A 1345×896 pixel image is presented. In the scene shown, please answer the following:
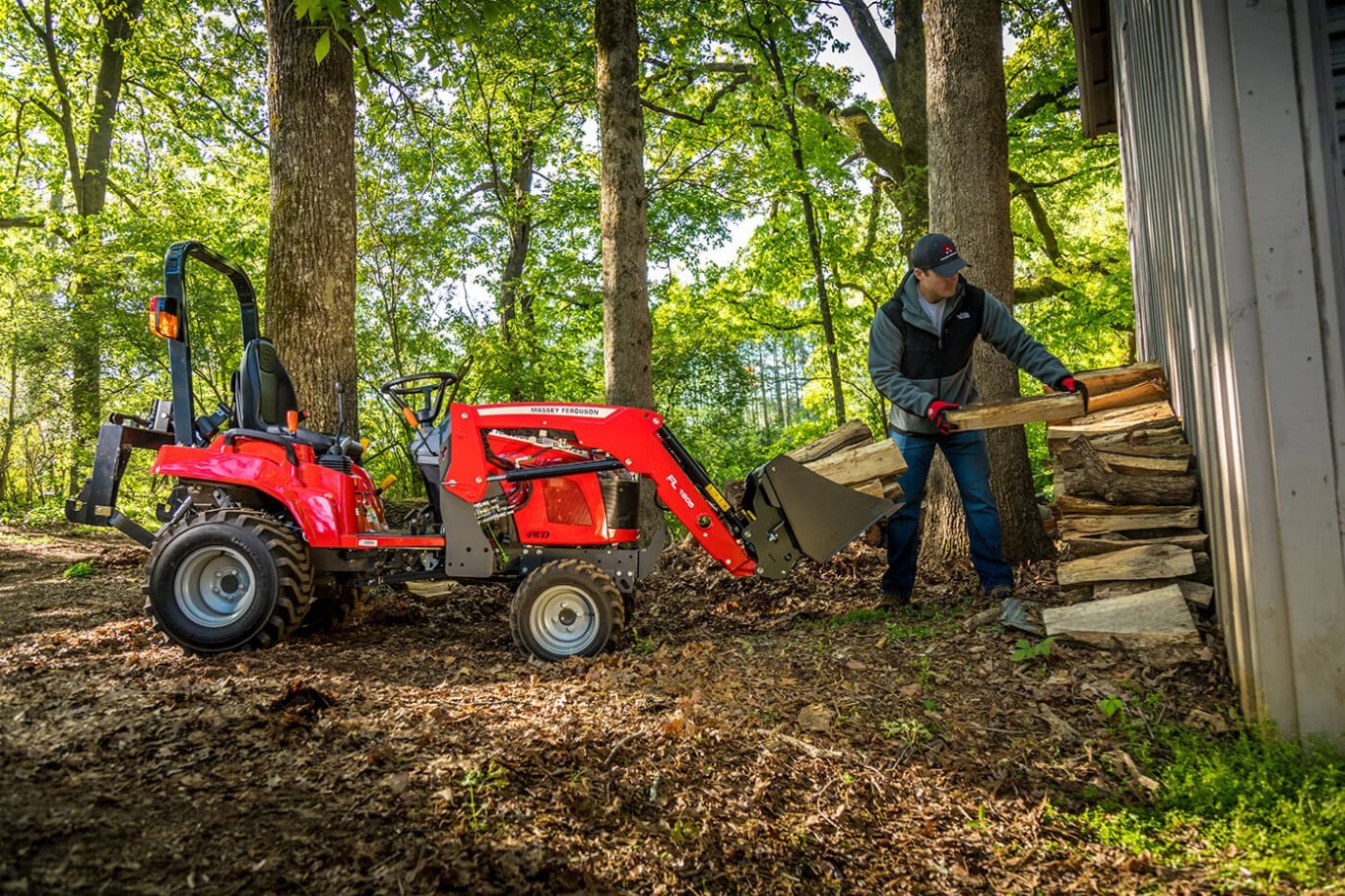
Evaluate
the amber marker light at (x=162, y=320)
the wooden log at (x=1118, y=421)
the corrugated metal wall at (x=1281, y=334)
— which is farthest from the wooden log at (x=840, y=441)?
the amber marker light at (x=162, y=320)

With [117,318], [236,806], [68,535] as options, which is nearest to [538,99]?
[117,318]

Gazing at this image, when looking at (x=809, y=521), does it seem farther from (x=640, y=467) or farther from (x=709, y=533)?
(x=640, y=467)

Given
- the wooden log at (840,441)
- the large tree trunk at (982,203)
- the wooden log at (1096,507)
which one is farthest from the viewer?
the wooden log at (840,441)

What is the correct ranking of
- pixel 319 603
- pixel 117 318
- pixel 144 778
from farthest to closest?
pixel 117 318 < pixel 319 603 < pixel 144 778

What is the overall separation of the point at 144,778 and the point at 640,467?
2629mm

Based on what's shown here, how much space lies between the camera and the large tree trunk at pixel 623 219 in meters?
7.27

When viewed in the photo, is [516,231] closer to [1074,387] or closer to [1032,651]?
[1074,387]

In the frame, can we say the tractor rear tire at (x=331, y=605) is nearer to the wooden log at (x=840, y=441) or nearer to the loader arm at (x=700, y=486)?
the loader arm at (x=700, y=486)

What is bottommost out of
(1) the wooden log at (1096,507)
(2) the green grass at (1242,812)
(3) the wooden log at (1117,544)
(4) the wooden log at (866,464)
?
(2) the green grass at (1242,812)

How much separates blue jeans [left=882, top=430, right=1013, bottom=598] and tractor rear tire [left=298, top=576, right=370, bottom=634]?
10.6 ft

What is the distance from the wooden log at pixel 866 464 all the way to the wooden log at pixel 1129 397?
1.17 meters

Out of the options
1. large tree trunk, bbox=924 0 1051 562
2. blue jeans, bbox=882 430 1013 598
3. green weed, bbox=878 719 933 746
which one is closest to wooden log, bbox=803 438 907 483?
blue jeans, bbox=882 430 1013 598

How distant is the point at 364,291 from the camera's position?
543 inches

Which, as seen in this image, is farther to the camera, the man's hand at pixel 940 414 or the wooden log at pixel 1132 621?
the man's hand at pixel 940 414
